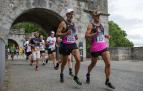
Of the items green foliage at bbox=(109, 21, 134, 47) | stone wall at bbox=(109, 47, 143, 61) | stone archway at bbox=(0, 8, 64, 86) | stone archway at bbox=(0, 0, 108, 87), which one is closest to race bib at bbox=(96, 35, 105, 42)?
stone archway at bbox=(0, 0, 108, 87)

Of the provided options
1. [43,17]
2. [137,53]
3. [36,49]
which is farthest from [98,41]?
[43,17]

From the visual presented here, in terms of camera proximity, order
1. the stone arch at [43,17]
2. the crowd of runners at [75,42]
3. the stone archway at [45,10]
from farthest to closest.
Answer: the stone arch at [43,17] < the stone archway at [45,10] < the crowd of runners at [75,42]

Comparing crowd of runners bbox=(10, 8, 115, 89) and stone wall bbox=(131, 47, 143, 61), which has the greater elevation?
crowd of runners bbox=(10, 8, 115, 89)

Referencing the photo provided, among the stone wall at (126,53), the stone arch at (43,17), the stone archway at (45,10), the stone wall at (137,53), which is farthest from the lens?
the stone wall at (126,53)

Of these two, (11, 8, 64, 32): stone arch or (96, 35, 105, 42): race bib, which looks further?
(11, 8, 64, 32): stone arch

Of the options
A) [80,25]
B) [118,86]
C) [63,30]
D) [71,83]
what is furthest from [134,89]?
[80,25]

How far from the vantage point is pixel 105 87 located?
993cm

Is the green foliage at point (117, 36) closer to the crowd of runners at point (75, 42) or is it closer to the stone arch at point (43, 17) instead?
the stone arch at point (43, 17)

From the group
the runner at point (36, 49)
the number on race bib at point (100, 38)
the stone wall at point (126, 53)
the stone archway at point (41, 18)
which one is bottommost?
the stone wall at point (126, 53)

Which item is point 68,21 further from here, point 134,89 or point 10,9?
point 10,9

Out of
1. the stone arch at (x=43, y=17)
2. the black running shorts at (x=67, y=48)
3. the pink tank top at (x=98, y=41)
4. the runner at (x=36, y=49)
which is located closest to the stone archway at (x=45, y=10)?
the stone arch at (x=43, y=17)

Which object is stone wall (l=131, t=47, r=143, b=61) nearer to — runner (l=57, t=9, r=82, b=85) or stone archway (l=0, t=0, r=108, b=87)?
stone archway (l=0, t=0, r=108, b=87)

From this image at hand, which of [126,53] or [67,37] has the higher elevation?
[67,37]

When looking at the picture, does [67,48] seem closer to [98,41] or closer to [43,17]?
[98,41]
